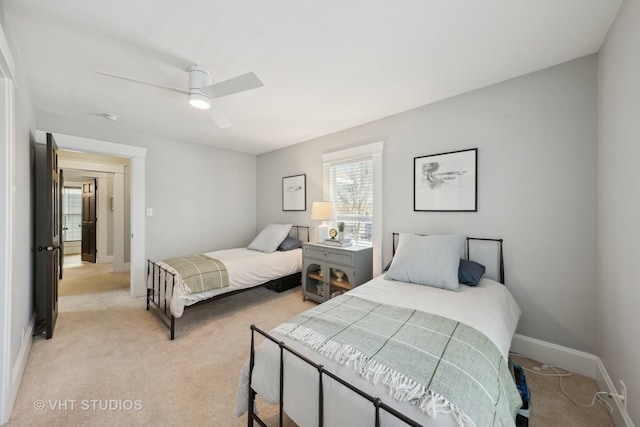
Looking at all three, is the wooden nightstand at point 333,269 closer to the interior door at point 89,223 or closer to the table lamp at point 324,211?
the table lamp at point 324,211

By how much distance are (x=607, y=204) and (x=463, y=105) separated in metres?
1.41

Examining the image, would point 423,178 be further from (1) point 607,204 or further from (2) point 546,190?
(1) point 607,204

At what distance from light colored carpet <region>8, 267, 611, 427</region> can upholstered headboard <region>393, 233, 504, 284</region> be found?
846 millimetres

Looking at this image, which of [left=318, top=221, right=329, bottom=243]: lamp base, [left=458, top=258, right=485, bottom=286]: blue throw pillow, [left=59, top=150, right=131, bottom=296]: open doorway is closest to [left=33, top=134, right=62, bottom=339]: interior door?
[left=59, top=150, right=131, bottom=296]: open doorway

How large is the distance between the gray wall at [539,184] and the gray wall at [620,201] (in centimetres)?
10

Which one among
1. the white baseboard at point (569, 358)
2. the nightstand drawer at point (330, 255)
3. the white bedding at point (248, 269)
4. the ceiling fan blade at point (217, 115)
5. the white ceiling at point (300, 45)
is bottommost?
the white baseboard at point (569, 358)

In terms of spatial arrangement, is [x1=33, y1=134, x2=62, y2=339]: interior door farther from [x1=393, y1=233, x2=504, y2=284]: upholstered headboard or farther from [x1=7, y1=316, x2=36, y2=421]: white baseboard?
[x1=393, y1=233, x2=504, y2=284]: upholstered headboard

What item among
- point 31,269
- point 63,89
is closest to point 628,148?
point 63,89

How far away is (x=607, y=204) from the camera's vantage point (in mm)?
1705

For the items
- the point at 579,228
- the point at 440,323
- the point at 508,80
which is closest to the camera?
the point at 440,323

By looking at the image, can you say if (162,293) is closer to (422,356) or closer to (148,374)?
(148,374)

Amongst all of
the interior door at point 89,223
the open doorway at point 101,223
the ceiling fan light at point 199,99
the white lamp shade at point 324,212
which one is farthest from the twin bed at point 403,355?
the interior door at point 89,223

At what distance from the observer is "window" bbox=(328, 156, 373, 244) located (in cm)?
339

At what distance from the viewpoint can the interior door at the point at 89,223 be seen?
237 inches
